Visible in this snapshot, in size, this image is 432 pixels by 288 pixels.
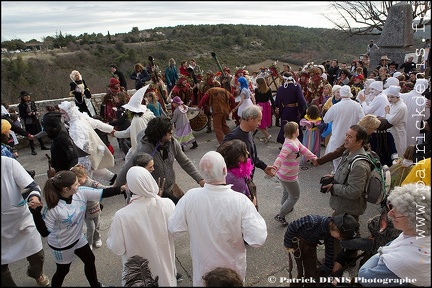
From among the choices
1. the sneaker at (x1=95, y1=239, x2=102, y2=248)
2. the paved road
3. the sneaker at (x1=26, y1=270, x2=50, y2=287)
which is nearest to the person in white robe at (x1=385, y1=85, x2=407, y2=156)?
the paved road

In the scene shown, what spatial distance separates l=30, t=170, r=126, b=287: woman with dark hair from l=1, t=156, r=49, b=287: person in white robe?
166 mm

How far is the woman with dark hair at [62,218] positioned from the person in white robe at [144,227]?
0.58m

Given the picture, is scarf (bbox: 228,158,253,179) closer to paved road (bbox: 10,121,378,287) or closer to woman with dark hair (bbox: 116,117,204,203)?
woman with dark hair (bbox: 116,117,204,203)

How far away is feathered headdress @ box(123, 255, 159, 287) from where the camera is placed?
7.25 ft

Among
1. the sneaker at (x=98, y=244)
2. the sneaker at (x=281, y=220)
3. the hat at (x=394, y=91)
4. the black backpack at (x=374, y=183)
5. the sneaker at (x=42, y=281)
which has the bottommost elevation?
the sneaker at (x=42, y=281)

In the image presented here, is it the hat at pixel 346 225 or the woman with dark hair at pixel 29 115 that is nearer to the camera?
the hat at pixel 346 225

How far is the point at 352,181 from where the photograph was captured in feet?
10.3

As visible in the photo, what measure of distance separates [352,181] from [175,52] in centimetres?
3295

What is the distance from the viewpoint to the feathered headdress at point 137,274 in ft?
7.25

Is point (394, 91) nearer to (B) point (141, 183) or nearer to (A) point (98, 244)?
(B) point (141, 183)

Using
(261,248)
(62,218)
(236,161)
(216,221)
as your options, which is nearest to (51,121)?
(62,218)

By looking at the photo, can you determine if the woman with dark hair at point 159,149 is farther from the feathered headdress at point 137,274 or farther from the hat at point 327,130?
the hat at point 327,130

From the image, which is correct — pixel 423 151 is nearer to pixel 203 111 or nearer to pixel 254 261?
pixel 254 261

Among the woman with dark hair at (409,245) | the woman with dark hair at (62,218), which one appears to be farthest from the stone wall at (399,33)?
the woman with dark hair at (62,218)
